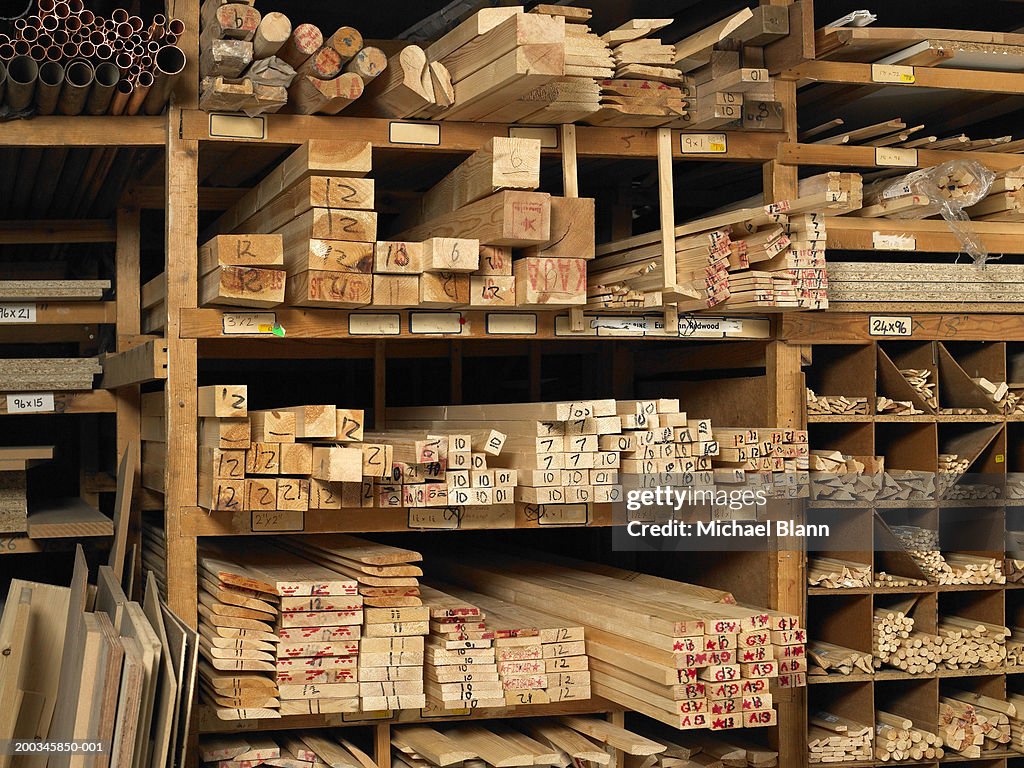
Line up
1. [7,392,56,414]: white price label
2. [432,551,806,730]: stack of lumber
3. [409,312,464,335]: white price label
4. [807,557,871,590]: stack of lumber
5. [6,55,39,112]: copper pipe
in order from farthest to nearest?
[7,392,56,414]: white price label, [807,557,871,590]: stack of lumber, [409,312,464,335]: white price label, [6,55,39,112]: copper pipe, [432,551,806,730]: stack of lumber

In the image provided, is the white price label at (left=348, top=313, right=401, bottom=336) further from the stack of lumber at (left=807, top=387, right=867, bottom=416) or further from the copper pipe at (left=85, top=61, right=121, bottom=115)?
the stack of lumber at (left=807, top=387, right=867, bottom=416)

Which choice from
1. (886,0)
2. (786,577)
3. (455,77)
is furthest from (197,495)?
(886,0)

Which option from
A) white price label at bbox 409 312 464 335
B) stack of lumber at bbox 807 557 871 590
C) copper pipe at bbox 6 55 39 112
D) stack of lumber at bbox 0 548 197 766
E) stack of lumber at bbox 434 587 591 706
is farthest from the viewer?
stack of lumber at bbox 807 557 871 590

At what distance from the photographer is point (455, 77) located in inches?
173

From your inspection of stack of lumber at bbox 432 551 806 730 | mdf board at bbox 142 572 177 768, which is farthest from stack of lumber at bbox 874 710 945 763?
mdf board at bbox 142 572 177 768

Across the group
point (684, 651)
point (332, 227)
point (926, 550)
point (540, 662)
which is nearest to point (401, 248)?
point (332, 227)

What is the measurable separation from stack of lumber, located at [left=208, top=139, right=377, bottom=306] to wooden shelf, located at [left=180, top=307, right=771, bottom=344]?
0.20 metres

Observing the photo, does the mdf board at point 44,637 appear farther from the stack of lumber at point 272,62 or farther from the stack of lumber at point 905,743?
the stack of lumber at point 905,743

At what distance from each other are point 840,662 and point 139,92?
3648mm

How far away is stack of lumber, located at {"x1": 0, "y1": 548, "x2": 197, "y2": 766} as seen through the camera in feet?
10.8

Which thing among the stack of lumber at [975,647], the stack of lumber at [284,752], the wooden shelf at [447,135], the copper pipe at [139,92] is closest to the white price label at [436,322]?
the wooden shelf at [447,135]

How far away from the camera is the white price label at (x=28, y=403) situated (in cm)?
547

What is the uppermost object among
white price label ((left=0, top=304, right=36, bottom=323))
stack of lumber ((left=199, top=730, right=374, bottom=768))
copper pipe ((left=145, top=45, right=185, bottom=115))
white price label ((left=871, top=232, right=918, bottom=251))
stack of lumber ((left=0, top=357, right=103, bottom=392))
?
copper pipe ((left=145, top=45, right=185, bottom=115))

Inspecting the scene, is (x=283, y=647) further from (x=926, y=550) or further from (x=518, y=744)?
(x=926, y=550)
